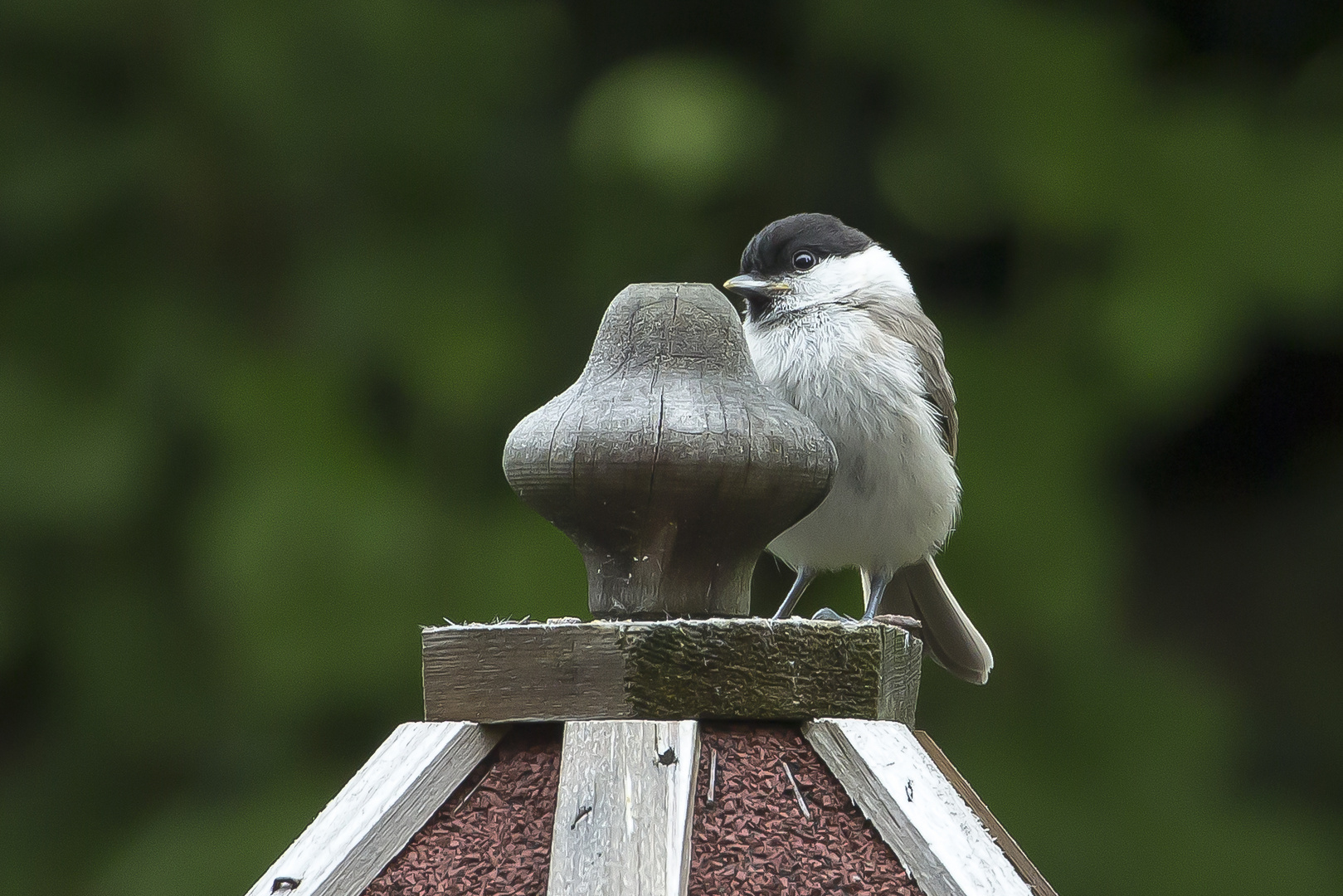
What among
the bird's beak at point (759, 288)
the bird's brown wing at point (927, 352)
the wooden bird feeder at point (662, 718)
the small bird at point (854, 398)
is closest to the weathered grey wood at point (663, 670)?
the wooden bird feeder at point (662, 718)

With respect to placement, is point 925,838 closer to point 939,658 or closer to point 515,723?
point 515,723

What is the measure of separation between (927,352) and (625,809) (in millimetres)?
1695

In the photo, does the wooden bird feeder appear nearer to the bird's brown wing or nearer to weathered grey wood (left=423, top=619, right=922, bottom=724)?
weathered grey wood (left=423, top=619, right=922, bottom=724)

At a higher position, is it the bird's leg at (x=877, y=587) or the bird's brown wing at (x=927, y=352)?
the bird's brown wing at (x=927, y=352)

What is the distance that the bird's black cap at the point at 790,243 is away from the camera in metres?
2.25

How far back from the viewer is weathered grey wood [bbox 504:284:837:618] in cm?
102

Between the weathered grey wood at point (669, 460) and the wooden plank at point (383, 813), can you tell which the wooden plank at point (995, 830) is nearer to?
the weathered grey wood at point (669, 460)

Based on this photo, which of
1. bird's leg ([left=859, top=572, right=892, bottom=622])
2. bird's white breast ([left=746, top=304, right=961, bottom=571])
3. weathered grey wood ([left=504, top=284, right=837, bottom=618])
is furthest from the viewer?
bird's leg ([left=859, top=572, right=892, bottom=622])

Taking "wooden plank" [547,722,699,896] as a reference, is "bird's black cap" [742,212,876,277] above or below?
above

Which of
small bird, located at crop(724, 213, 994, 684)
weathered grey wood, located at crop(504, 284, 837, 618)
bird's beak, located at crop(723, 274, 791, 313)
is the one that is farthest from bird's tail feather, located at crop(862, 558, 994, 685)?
weathered grey wood, located at crop(504, 284, 837, 618)

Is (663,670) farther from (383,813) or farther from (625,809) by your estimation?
(383,813)

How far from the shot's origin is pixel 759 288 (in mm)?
2268

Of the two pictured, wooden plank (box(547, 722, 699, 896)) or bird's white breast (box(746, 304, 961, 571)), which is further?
bird's white breast (box(746, 304, 961, 571))

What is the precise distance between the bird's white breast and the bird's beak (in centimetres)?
4
